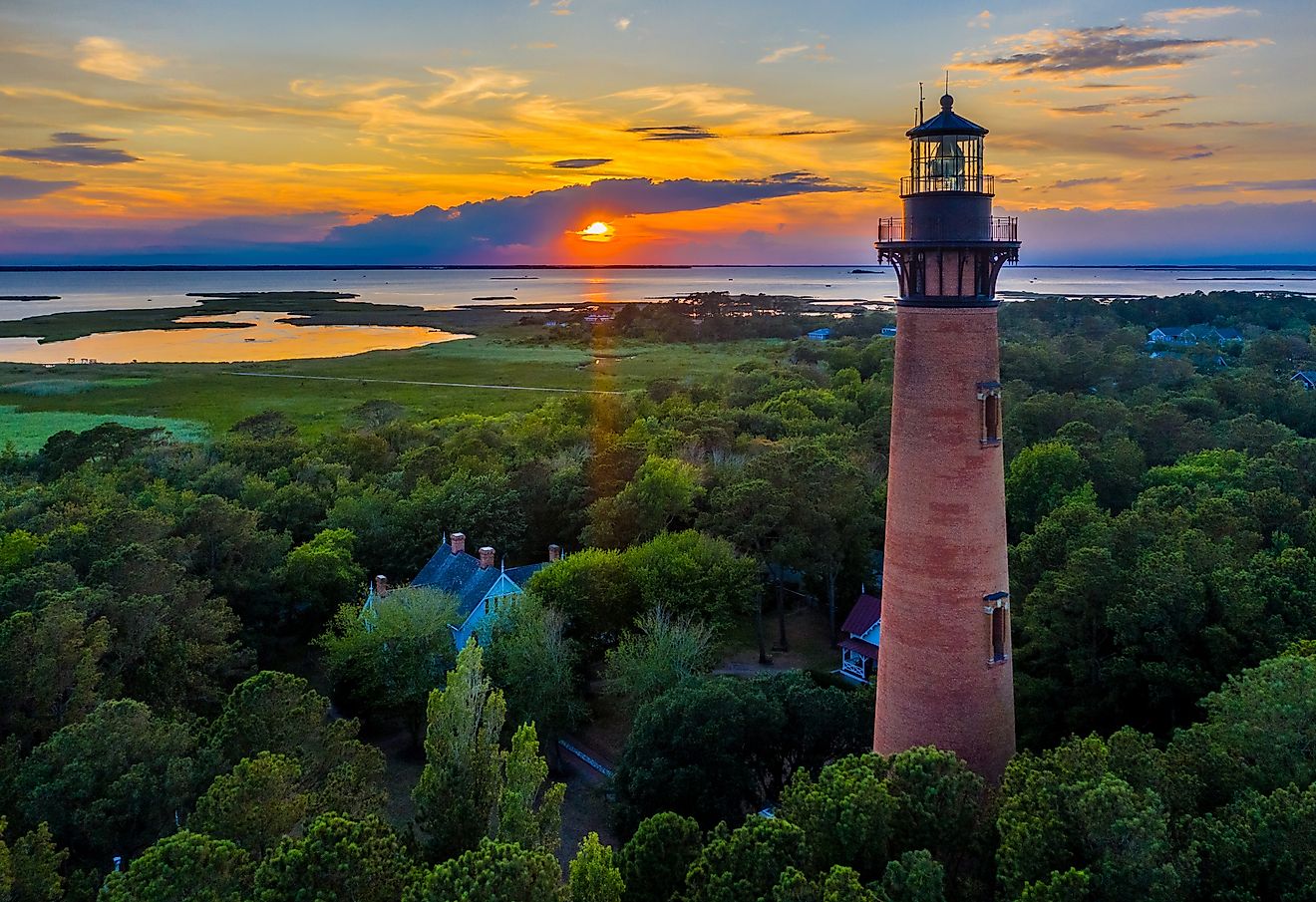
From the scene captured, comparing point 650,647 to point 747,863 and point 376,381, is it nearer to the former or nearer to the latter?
point 747,863

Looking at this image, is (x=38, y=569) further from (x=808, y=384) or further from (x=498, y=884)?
(x=808, y=384)

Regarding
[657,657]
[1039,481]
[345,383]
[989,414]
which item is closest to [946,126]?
[989,414]

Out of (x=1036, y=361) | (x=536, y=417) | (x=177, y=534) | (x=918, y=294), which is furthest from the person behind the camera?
(x=1036, y=361)

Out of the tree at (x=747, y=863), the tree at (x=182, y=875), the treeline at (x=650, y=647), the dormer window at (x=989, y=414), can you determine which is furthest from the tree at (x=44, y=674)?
the dormer window at (x=989, y=414)

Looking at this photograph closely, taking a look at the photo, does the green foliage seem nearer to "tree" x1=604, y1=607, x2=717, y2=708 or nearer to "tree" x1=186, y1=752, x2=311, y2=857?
"tree" x1=604, y1=607, x2=717, y2=708

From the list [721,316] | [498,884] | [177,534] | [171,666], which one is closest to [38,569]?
[171,666]

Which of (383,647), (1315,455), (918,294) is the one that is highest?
(918,294)
